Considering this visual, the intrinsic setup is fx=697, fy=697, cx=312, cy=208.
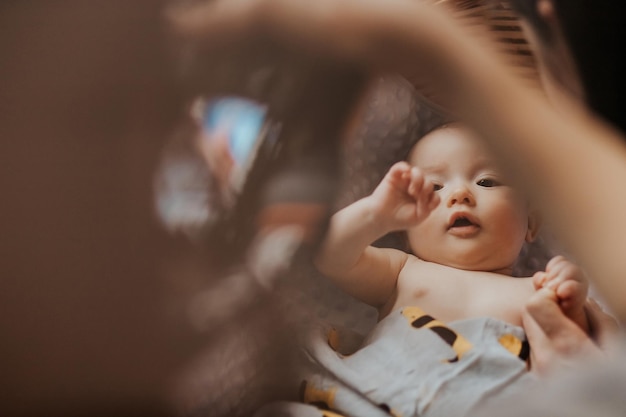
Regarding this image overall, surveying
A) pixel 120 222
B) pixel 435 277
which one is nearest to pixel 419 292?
pixel 435 277

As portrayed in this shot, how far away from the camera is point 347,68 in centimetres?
39

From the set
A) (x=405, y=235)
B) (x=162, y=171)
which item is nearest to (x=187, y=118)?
(x=162, y=171)

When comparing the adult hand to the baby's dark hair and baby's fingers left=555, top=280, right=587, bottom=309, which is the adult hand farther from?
the baby's dark hair

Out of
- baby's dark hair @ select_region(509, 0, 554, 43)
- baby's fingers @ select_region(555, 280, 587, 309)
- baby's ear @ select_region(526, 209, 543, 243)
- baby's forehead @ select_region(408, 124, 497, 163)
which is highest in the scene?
baby's dark hair @ select_region(509, 0, 554, 43)

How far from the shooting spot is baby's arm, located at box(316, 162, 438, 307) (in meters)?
0.38

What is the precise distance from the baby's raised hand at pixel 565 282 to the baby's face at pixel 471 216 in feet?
0.07

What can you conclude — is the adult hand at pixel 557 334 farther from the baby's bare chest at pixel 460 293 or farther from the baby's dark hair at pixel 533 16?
the baby's dark hair at pixel 533 16

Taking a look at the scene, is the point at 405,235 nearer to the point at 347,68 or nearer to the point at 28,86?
the point at 347,68

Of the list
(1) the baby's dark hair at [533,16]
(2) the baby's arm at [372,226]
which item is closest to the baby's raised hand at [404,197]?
(2) the baby's arm at [372,226]

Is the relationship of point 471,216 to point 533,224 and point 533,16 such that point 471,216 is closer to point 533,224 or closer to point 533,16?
point 533,224

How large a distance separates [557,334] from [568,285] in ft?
0.09

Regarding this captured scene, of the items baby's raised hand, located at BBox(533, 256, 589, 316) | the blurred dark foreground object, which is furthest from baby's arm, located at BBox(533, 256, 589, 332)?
the blurred dark foreground object

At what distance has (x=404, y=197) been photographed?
0.39 m

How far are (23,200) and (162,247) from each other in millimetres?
90
